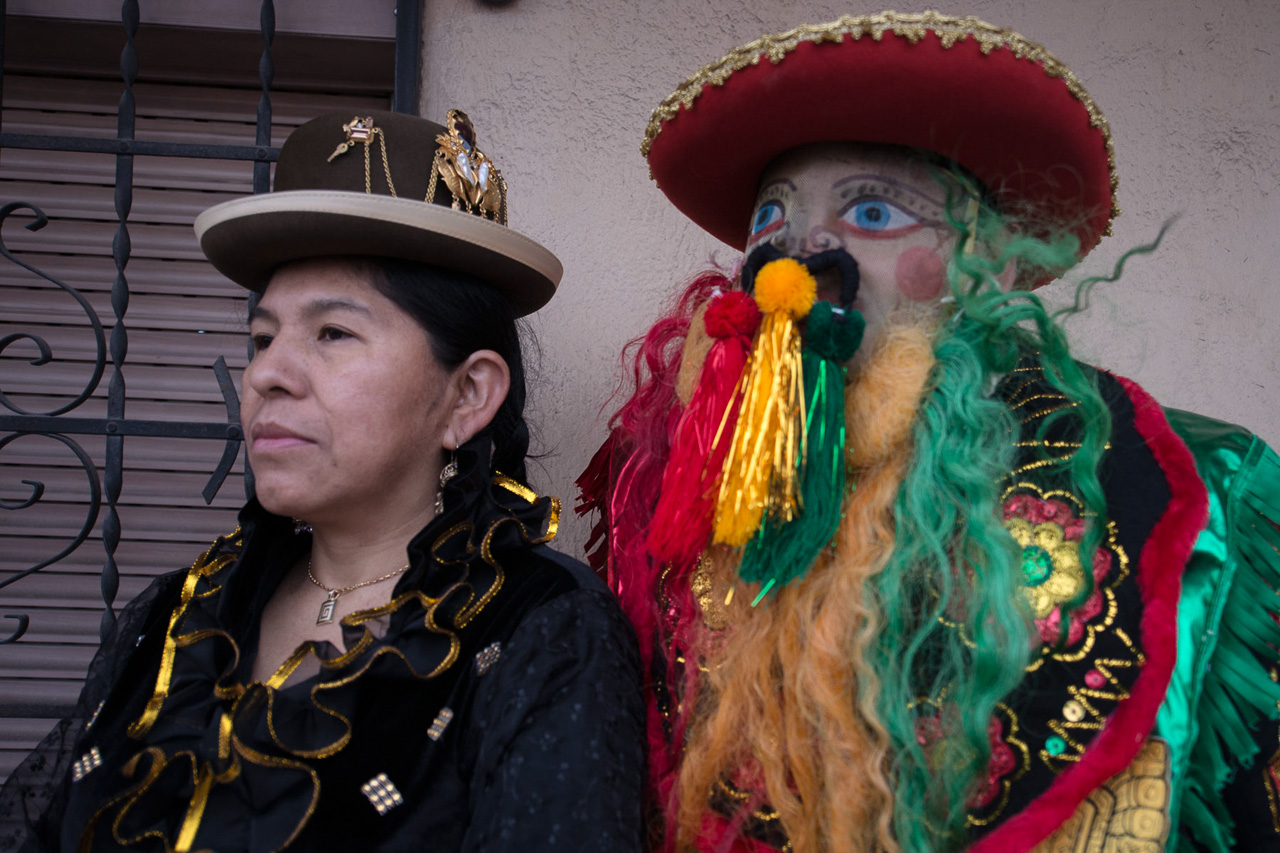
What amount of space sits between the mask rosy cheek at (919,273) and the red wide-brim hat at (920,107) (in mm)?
195

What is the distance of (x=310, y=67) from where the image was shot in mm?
2797

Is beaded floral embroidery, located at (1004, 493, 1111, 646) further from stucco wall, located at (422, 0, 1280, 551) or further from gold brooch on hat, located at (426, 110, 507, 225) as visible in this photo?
stucco wall, located at (422, 0, 1280, 551)

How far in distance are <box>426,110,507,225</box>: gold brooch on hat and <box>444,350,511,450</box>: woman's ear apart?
0.29 meters

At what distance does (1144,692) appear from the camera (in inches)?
53.8

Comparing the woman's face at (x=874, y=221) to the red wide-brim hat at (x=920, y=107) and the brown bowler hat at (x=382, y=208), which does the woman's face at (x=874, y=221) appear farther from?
the brown bowler hat at (x=382, y=208)

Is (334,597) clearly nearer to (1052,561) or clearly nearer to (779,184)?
(779,184)

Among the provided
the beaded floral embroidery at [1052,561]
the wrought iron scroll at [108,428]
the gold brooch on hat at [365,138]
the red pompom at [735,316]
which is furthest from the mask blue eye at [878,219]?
the wrought iron scroll at [108,428]

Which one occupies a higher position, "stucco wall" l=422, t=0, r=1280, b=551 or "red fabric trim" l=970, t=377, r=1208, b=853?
"stucco wall" l=422, t=0, r=1280, b=551

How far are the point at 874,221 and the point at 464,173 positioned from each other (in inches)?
30.9

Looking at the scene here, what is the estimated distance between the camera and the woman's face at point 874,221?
165 cm

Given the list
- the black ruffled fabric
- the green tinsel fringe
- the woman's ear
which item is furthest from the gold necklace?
the green tinsel fringe

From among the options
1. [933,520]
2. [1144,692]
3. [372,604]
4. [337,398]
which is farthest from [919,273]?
[372,604]

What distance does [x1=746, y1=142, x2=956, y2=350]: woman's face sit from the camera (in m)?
1.65

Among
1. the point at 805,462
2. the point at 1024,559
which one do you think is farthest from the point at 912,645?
the point at 805,462
